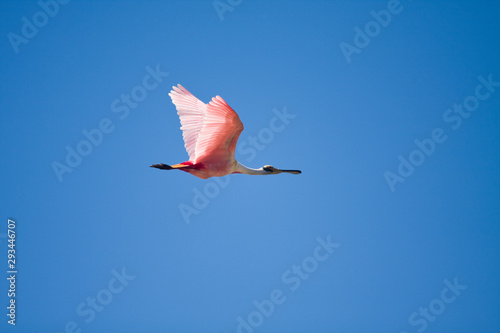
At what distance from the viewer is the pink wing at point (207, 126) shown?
13039 millimetres

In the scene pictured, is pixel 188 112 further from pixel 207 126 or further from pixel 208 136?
pixel 207 126

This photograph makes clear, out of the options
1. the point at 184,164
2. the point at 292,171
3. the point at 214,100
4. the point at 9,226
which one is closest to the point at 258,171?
the point at 292,171

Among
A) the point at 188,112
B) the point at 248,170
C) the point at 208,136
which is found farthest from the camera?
the point at 248,170

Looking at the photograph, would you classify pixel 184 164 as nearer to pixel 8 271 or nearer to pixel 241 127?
pixel 241 127

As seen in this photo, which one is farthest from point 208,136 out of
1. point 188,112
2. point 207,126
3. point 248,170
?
point 248,170

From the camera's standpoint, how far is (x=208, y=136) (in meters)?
13.6

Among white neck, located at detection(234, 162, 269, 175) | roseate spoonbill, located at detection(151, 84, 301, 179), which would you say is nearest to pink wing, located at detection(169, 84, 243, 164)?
roseate spoonbill, located at detection(151, 84, 301, 179)

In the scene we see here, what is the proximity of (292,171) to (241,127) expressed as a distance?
2.59 m

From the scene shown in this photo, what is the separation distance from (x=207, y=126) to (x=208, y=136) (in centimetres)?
29

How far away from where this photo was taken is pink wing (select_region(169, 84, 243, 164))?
42.8ft

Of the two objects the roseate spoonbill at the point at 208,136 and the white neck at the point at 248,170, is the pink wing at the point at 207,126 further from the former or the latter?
the white neck at the point at 248,170

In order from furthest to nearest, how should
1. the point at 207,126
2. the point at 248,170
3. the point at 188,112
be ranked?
1. the point at 248,170
2. the point at 188,112
3. the point at 207,126

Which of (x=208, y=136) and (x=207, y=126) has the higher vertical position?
(x=207, y=126)

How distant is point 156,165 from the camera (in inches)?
534
